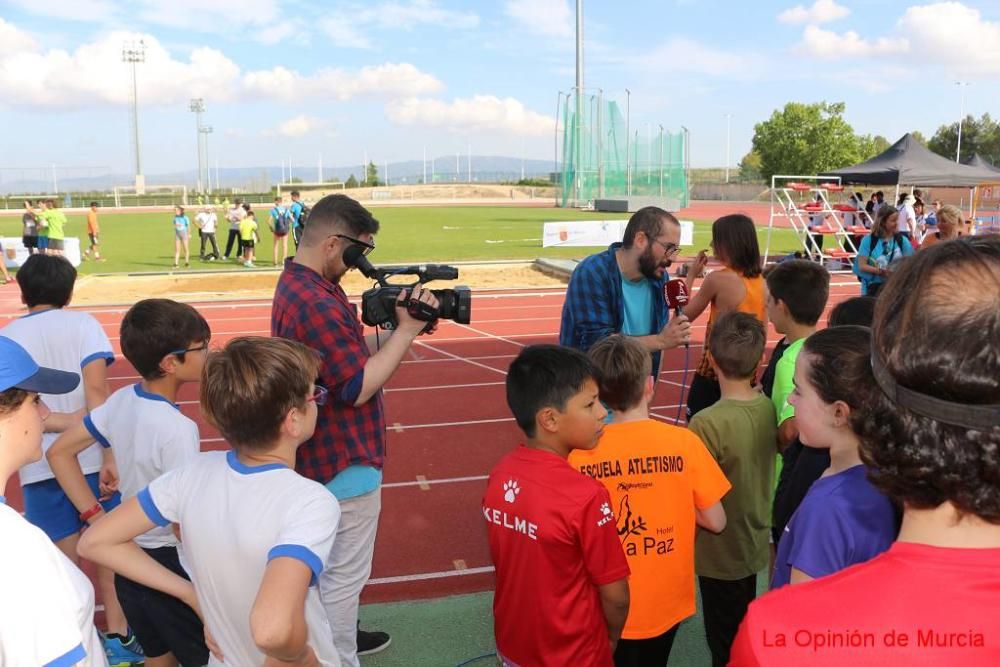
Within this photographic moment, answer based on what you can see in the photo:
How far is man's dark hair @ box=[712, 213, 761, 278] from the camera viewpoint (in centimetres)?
451

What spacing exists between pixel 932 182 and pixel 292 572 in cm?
2262

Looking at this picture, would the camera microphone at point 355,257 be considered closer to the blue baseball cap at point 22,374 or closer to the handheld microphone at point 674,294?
the blue baseball cap at point 22,374

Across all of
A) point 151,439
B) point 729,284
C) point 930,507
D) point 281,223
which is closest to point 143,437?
point 151,439

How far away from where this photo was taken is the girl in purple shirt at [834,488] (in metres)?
1.58

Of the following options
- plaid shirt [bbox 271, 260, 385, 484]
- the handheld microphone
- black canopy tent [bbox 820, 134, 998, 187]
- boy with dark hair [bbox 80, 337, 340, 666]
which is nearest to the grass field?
black canopy tent [bbox 820, 134, 998, 187]

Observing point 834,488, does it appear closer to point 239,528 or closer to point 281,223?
point 239,528

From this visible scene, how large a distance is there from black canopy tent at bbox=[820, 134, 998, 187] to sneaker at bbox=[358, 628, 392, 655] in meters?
19.4

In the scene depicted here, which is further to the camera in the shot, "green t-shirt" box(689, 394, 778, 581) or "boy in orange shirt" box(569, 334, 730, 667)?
"green t-shirt" box(689, 394, 778, 581)

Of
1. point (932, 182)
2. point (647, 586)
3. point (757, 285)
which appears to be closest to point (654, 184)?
point (932, 182)

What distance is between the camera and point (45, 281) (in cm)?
349

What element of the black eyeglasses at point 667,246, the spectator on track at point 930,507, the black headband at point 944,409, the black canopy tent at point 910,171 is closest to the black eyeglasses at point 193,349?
the black eyeglasses at point 667,246

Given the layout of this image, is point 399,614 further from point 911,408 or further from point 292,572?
point 911,408

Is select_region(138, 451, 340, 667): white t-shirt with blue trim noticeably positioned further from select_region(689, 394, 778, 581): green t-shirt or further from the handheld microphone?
the handheld microphone

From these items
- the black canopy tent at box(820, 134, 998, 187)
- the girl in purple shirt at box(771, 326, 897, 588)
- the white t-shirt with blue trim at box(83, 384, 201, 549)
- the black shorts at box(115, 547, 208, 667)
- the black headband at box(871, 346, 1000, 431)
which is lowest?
the black shorts at box(115, 547, 208, 667)
